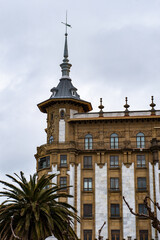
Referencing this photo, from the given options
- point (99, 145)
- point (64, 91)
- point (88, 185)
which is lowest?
point (88, 185)

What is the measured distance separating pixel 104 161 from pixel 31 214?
2788 cm

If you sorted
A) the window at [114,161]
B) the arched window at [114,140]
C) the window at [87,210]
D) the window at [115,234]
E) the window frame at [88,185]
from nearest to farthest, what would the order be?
the window at [115,234] → the window at [87,210] → the window frame at [88,185] → the window at [114,161] → the arched window at [114,140]

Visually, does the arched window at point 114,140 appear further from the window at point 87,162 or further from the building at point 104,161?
the window at point 87,162

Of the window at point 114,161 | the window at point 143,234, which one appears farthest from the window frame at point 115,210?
the window at point 114,161

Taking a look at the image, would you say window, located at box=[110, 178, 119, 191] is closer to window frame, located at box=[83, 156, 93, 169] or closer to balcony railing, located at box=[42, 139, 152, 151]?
window frame, located at box=[83, 156, 93, 169]

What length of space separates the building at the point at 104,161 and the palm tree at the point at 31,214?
22.2 m

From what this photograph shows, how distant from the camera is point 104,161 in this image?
→ 6556 cm

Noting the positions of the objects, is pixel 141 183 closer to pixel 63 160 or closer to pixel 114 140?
pixel 114 140

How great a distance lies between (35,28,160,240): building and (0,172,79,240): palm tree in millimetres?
22205

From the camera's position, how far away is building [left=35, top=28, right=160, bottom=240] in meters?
62.4

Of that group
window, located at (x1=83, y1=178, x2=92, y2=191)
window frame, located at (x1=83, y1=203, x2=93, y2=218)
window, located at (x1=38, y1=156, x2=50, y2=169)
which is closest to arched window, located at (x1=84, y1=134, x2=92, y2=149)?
window, located at (x1=83, y1=178, x2=92, y2=191)

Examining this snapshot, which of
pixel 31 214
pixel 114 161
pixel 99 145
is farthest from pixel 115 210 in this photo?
pixel 31 214

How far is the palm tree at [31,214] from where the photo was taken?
37656mm

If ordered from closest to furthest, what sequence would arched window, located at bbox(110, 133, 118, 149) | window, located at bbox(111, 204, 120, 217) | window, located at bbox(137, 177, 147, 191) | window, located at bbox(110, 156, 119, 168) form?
window, located at bbox(111, 204, 120, 217) → window, located at bbox(137, 177, 147, 191) → window, located at bbox(110, 156, 119, 168) → arched window, located at bbox(110, 133, 118, 149)
